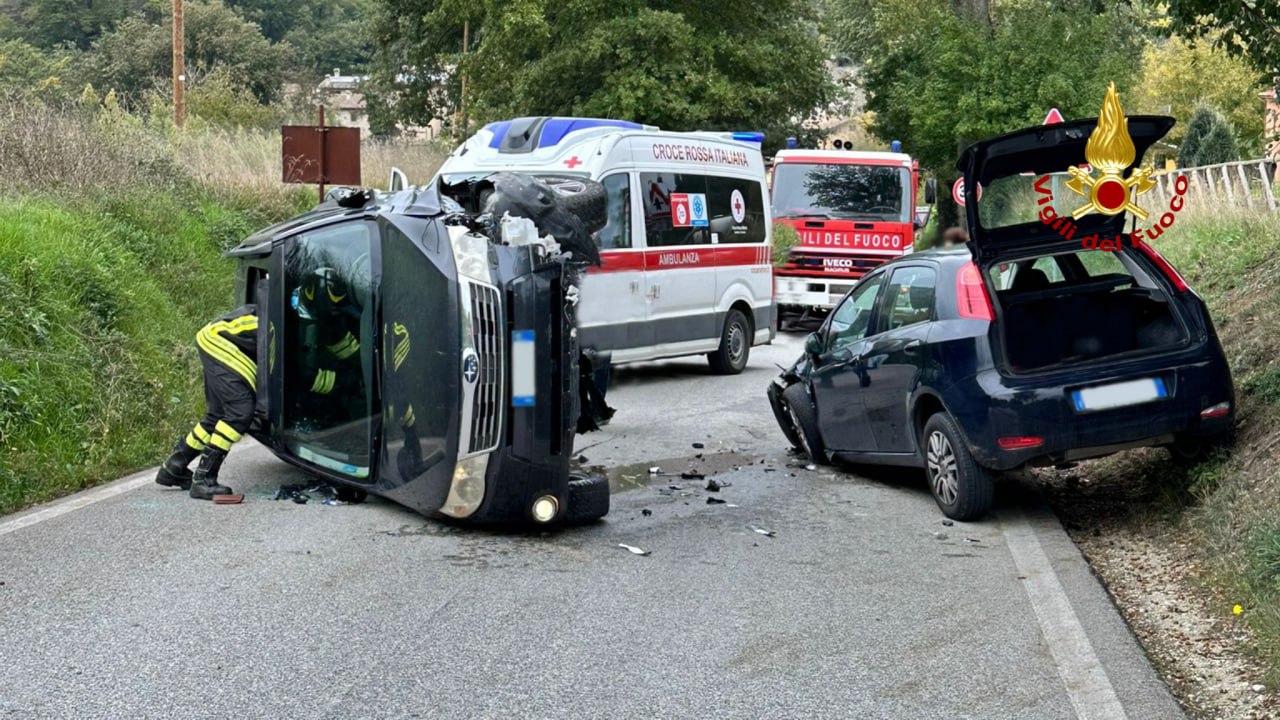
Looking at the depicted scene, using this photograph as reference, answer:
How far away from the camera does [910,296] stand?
865cm

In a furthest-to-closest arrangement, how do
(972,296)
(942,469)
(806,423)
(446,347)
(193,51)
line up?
(193,51) < (806,423) < (942,469) < (972,296) < (446,347)

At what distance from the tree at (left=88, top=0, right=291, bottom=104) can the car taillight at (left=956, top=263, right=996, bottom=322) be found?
5459 cm

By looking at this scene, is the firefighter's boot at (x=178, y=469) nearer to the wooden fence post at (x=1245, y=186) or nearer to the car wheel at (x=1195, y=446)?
the car wheel at (x=1195, y=446)

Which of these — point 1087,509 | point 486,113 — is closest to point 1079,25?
point 486,113

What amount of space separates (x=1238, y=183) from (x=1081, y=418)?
1139 centimetres

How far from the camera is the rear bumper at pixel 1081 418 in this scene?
742 cm

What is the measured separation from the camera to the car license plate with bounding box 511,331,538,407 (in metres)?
6.86

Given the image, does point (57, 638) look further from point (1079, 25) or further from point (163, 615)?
point (1079, 25)

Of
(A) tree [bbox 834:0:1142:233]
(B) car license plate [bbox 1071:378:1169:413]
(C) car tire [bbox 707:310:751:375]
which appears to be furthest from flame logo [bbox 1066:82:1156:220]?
(A) tree [bbox 834:0:1142:233]

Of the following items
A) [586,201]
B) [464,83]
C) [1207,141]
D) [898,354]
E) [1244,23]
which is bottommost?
[898,354]

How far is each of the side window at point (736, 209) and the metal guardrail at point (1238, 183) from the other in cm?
461

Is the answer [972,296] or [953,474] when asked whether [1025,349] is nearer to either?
[972,296]

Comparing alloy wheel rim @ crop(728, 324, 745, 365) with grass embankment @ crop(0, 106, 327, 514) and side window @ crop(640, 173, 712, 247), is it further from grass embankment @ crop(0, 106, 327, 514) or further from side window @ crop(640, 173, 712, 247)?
grass embankment @ crop(0, 106, 327, 514)

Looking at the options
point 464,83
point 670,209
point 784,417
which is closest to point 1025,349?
point 784,417
